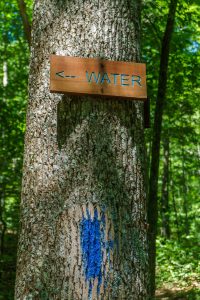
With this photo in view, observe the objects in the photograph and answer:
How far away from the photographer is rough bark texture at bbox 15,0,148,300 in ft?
5.60

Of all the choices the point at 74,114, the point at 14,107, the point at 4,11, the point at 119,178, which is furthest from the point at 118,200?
the point at 4,11

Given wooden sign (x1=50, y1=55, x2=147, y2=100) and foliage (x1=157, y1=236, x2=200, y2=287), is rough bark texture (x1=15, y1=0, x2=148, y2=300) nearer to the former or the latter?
wooden sign (x1=50, y1=55, x2=147, y2=100)

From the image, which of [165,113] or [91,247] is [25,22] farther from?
[165,113]

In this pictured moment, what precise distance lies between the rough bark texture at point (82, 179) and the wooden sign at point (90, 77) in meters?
0.05

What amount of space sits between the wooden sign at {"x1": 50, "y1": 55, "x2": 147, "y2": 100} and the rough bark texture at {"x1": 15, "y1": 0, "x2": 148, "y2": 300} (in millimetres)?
53

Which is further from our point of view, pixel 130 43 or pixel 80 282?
pixel 130 43

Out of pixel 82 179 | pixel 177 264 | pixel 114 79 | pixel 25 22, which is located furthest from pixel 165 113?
pixel 82 179

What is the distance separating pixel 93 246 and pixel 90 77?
0.82 m

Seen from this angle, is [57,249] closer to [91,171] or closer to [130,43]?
[91,171]

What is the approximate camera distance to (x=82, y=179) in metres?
1.76

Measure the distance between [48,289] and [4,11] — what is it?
10.5m

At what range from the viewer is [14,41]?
1512 cm

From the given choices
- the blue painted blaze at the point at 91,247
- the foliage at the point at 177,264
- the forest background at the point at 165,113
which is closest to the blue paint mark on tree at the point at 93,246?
the blue painted blaze at the point at 91,247

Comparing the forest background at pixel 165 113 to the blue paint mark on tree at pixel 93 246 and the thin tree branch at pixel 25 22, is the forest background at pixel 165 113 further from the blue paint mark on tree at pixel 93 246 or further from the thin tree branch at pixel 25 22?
the blue paint mark on tree at pixel 93 246
